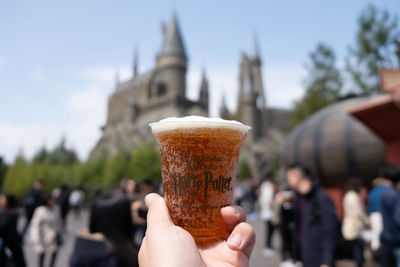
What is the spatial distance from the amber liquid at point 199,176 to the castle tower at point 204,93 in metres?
71.3

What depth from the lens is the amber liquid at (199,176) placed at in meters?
1.33

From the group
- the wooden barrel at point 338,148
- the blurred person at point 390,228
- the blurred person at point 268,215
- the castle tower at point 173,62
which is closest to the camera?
the blurred person at point 390,228

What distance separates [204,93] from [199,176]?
73.7m

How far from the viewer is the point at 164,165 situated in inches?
56.3

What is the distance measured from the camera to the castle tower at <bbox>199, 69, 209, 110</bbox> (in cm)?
7347

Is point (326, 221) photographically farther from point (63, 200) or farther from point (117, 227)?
point (63, 200)

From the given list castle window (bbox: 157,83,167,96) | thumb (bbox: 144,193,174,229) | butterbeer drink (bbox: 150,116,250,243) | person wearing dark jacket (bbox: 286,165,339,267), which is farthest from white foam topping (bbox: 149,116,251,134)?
castle window (bbox: 157,83,167,96)

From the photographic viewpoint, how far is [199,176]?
133 cm

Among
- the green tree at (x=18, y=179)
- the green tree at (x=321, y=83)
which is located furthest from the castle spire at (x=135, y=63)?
the green tree at (x=321, y=83)

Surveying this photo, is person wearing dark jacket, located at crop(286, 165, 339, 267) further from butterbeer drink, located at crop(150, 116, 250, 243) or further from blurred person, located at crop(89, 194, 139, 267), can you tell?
butterbeer drink, located at crop(150, 116, 250, 243)

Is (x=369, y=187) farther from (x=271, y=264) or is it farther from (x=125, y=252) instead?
(x=125, y=252)

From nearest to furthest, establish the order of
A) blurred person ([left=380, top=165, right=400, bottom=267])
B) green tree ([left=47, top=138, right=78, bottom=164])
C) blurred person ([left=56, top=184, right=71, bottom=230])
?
blurred person ([left=380, top=165, right=400, bottom=267])
blurred person ([left=56, top=184, right=71, bottom=230])
green tree ([left=47, top=138, right=78, bottom=164])

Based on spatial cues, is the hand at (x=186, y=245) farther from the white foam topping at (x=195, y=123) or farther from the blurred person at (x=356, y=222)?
the blurred person at (x=356, y=222)

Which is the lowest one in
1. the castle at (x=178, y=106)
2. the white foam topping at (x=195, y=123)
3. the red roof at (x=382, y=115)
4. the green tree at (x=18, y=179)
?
the green tree at (x=18, y=179)
